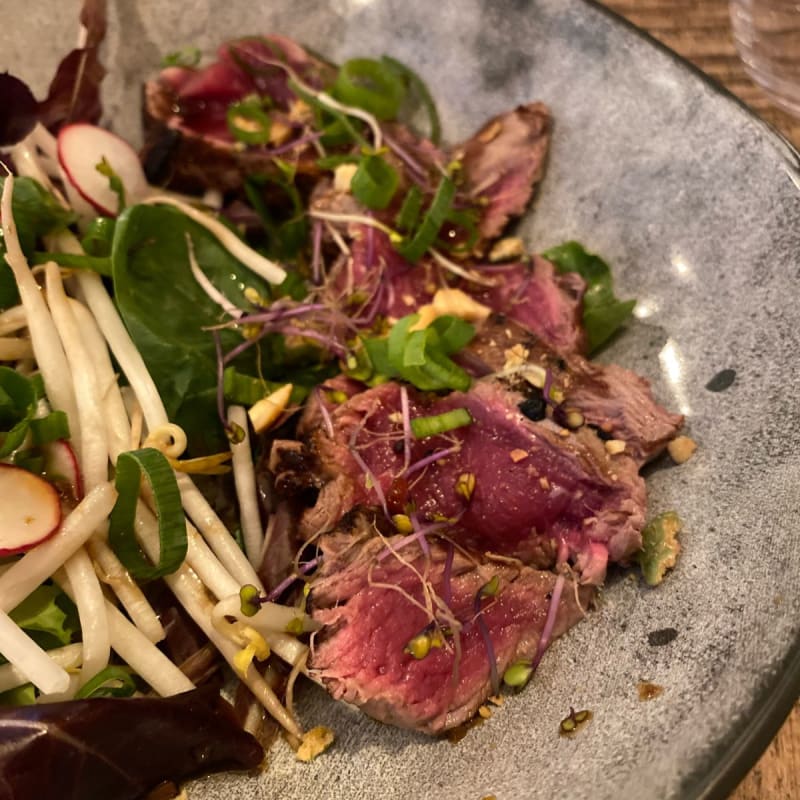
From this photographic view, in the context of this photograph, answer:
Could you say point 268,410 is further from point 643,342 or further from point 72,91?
point 72,91

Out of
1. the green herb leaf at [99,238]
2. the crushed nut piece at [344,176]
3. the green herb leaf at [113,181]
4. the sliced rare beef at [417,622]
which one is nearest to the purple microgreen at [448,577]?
the sliced rare beef at [417,622]

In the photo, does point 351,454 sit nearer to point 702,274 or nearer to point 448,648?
point 448,648

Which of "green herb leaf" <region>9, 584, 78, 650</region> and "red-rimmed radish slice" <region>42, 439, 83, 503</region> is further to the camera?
"red-rimmed radish slice" <region>42, 439, 83, 503</region>

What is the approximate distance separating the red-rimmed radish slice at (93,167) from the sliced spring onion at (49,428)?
0.83 metres

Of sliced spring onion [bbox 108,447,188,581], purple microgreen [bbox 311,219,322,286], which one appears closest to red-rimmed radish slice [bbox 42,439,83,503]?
sliced spring onion [bbox 108,447,188,581]

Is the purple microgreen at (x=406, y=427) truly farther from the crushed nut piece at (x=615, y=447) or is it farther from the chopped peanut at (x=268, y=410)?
the crushed nut piece at (x=615, y=447)

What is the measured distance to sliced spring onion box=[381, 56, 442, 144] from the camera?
3.04m

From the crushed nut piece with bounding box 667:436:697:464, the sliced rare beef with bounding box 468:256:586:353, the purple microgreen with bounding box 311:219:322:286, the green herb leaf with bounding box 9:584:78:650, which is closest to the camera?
the green herb leaf with bounding box 9:584:78:650

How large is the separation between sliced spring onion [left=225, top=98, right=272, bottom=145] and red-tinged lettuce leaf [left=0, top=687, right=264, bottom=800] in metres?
1.94

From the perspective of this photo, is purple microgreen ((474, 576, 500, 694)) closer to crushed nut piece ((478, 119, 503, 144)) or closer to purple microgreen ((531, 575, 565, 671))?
purple microgreen ((531, 575, 565, 671))

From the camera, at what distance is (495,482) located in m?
2.14

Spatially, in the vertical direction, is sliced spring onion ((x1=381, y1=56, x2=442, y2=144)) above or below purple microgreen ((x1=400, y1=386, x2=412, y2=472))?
above

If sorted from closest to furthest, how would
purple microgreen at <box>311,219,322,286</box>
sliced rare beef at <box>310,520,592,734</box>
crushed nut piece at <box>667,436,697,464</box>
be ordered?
1. sliced rare beef at <box>310,520,592,734</box>
2. crushed nut piece at <box>667,436,697,464</box>
3. purple microgreen at <box>311,219,322,286</box>

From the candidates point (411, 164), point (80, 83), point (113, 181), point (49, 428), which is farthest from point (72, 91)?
point (49, 428)
